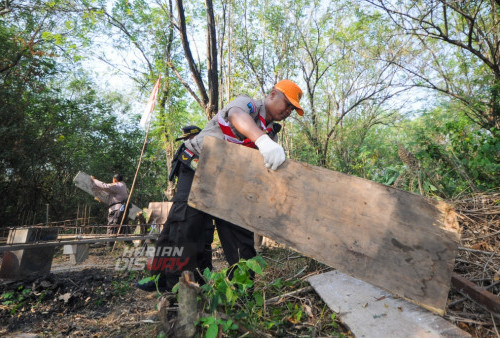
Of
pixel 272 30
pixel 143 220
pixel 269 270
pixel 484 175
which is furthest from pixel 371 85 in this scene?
pixel 269 270

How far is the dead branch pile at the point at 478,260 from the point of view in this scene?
1.67 meters

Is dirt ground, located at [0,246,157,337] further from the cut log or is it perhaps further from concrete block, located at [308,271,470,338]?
the cut log

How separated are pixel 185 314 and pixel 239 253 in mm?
800

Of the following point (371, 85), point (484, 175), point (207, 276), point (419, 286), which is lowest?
point (207, 276)

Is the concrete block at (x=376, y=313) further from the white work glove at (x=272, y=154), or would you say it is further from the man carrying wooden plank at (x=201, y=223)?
the white work glove at (x=272, y=154)

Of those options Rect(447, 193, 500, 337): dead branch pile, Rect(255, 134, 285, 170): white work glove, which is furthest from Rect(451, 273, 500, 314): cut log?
Rect(255, 134, 285, 170): white work glove

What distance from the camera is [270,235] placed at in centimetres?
173

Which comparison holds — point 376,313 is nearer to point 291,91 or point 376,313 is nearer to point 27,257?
point 291,91

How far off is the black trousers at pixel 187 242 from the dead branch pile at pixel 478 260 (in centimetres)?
142

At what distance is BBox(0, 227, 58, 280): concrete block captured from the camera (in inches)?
125

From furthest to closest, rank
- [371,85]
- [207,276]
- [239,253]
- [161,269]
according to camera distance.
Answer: [371,85] < [161,269] < [239,253] < [207,276]

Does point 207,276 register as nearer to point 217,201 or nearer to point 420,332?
point 217,201

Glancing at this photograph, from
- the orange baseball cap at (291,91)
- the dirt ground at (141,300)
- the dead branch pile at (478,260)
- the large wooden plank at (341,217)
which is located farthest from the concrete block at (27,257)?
the dead branch pile at (478,260)

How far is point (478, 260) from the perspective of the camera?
7.84 ft
